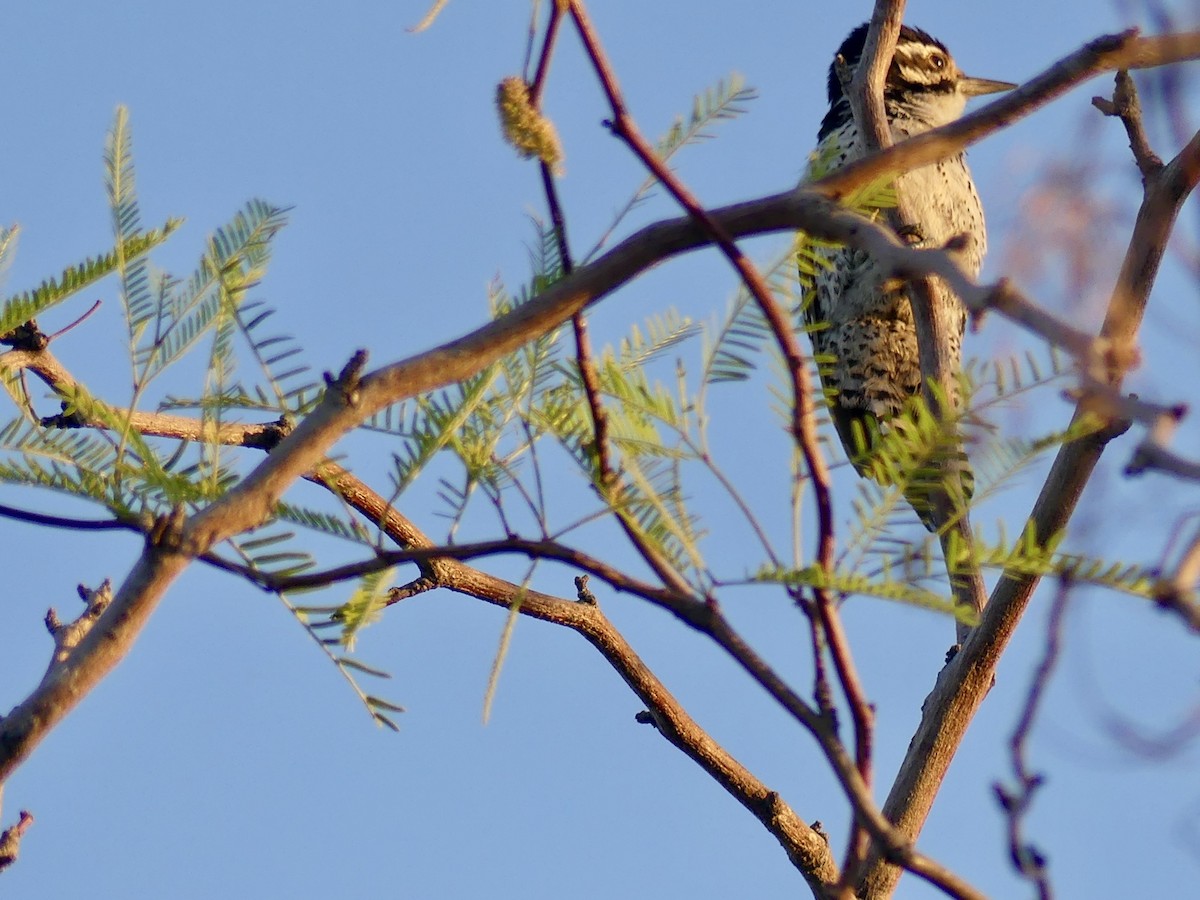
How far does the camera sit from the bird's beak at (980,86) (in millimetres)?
6184

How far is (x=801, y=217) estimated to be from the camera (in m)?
1.42

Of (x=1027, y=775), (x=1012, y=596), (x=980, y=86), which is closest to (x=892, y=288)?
(x=980, y=86)

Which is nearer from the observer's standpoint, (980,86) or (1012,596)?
(1012,596)

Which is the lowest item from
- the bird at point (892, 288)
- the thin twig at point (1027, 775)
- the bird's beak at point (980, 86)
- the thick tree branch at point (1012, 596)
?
the thin twig at point (1027, 775)

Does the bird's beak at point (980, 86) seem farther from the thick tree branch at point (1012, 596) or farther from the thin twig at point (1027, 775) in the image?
the thin twig at point (1027, 775)

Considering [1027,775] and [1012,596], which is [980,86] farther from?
[1027,775]

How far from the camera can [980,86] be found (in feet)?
20.4

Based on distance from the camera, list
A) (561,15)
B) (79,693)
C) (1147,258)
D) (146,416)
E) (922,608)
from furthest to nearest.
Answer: (1147,258), (146,416), (561,15), (922,608), (79,693)

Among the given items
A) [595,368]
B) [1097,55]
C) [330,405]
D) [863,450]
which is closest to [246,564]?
[330,405]

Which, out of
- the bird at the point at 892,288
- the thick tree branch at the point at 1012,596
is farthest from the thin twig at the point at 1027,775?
the bird at the point at 892,288


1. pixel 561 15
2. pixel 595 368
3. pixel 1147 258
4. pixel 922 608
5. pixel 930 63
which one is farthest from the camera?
pixel 930 63

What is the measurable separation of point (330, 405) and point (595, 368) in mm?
347

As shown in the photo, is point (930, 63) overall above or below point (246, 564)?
above

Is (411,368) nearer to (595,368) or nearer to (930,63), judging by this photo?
(595,368)
